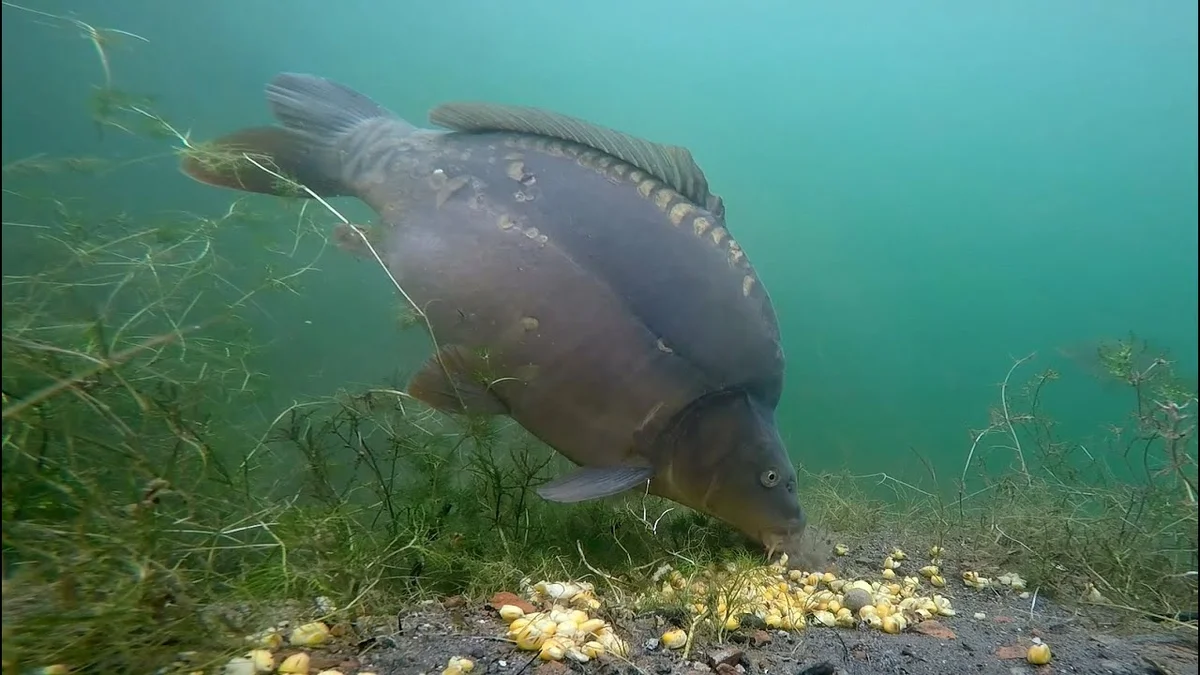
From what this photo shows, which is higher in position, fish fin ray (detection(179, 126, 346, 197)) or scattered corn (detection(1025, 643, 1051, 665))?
fish fin ray (detection(179, 126, 346, 197))

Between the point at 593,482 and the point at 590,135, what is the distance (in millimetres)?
1748

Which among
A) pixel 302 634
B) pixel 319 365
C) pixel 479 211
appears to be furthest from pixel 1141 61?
pixel 302 634

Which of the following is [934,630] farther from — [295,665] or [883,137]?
[883,137]

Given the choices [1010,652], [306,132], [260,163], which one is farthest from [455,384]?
[1010,652]

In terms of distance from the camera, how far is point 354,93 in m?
3.83

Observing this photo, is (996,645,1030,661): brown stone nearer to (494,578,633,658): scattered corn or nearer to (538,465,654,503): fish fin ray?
(494,578,633,658): scattered corn

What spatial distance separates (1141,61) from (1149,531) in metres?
10.4

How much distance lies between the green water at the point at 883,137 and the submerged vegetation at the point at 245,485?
385 cm

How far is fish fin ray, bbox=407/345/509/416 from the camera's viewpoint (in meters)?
3.07

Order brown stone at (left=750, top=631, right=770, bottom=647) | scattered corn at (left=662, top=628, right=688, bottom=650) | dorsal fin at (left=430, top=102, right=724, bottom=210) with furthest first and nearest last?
1. dorsal fin at (left=430, top=102, right=724, bottom=210)
2. brown stone at (left=750, top=631, right=770, bottom=647)
3. scattered corn at (left=662, top=628, right=688, bottom=650)

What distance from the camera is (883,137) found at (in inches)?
520

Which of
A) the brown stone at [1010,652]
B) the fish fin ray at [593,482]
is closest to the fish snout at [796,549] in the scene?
the fish fin ray at [593,482]

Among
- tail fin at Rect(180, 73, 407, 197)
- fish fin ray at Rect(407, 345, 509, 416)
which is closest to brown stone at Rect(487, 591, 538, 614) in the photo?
fish fin ray at Rect(407, 345, 509, 416)

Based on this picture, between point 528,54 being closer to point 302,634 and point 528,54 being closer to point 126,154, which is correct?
point 126,154
